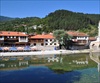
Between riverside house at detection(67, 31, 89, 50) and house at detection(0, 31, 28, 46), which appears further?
riverside house at detection(67, 31, 89, 50)

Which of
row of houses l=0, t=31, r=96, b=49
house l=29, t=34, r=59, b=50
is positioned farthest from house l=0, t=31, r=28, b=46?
house l=29, t=34, r=59, b=50

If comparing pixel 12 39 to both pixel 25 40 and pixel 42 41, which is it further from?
pixel 42 41

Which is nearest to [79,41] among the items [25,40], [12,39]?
[25,40]

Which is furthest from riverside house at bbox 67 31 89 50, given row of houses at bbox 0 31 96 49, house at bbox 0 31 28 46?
house at bbox 0 31 28 46

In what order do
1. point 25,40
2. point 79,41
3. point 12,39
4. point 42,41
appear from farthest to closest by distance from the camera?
point 79,41, point 42,41, point 25,40, point 12,39

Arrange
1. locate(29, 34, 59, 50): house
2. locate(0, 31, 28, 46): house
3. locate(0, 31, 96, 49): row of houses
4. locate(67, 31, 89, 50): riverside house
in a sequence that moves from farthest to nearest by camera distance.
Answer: locate(67, 31, 89, 50): riverside house
locate(29, 34, 59, 50): house
locate(0, 31, 96, 49): row of houses
locate(0, 31, 28, 46): house

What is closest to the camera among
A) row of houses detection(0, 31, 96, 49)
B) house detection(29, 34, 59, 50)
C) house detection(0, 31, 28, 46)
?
house detection(0, 31, 28, 46)

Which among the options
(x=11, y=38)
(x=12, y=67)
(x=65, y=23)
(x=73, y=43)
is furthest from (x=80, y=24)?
(x=12, y=67)

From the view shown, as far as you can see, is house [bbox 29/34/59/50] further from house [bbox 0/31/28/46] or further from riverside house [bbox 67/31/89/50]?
riverside house [bbox 67/31/89/50]

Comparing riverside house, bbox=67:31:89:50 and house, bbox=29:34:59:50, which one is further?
riverside house, bbox=67:31:89:50

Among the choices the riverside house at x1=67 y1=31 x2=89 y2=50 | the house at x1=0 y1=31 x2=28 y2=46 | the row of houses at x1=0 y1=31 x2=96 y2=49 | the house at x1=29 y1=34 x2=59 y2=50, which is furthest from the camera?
the riverside house at x1=67 y1=31 x2=89 y2=50

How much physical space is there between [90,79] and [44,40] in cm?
4084

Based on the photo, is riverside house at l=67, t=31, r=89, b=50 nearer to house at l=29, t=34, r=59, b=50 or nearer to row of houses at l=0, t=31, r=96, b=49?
row of houses at l=0, t=31, r=96, b=49

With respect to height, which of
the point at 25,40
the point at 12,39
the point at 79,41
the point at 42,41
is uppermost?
the point at 12,39
